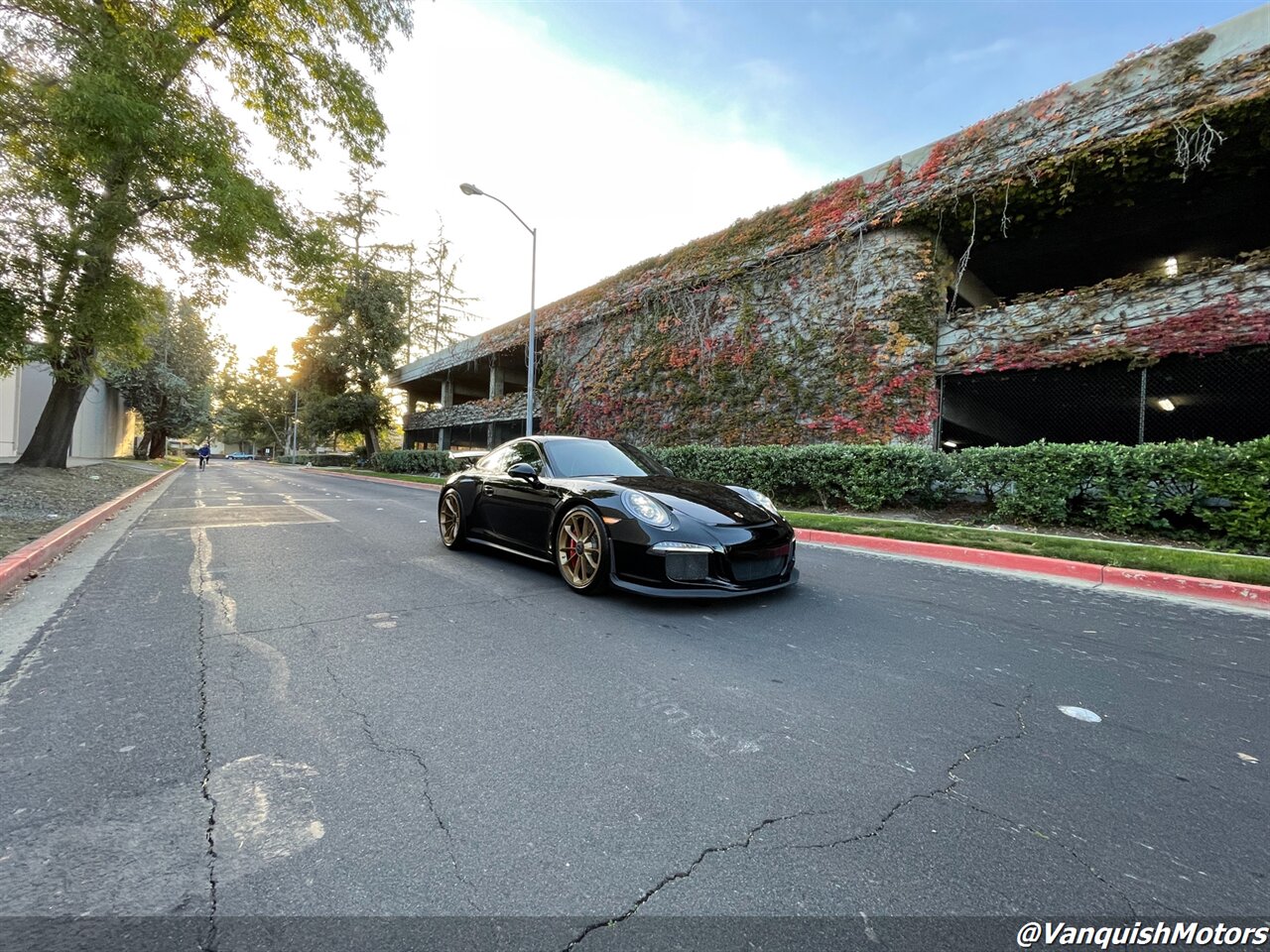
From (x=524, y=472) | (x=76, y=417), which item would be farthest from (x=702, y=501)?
(x=76, y=417)

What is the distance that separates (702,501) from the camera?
14.1 feet

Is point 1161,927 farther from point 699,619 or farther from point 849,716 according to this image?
point 699,619

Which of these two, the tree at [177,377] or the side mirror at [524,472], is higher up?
the tree at [177,377]

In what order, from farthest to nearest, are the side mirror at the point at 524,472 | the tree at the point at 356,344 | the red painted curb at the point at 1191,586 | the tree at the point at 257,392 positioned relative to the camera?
the tree at the point at 257,392 < the tree at the point at 356,344 < the side mirror at the point at 524,472 < the red painted curb at the point at 1191,586

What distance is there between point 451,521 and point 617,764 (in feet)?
15.2

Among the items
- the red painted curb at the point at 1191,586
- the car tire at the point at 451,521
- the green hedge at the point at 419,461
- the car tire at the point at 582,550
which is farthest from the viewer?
the green hedge at the point at 419,461

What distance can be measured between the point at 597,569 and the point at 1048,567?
4707 mm

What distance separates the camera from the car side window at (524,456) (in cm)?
530

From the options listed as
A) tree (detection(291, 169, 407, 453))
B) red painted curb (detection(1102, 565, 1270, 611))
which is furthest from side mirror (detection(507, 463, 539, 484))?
tree (detection(291, 169, 407, 453))

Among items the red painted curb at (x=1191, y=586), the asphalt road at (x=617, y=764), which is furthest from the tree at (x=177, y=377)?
the red painted curb at (x=1191, y=586)

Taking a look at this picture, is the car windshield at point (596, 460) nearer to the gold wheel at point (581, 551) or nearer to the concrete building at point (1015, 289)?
the gold wheel at point (581, 551)

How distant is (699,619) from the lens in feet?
12.5

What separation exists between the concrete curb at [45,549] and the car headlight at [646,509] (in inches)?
185

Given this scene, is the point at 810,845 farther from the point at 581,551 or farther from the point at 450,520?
the point at 450,520
